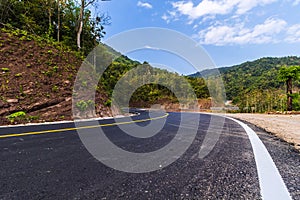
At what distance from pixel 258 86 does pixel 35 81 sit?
1963 inches

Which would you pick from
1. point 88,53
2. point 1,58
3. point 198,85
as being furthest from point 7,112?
point 198,85

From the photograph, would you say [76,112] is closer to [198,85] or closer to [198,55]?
[198,55]

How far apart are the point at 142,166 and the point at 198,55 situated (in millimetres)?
7702

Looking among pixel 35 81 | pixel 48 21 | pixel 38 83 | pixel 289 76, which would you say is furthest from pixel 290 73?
pixel 48 21

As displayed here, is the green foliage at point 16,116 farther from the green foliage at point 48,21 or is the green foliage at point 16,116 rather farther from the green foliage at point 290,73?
the green foliage at point 290,73

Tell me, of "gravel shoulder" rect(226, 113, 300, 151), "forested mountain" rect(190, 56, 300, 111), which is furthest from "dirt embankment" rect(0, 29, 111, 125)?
"forested mountain" rect(190, 56, 300, 111)

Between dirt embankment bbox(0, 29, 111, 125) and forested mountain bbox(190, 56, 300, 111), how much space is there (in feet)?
35.6

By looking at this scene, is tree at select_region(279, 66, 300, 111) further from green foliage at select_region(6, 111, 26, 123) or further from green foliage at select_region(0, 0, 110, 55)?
green foliage at select_region(6, 111, 26, 123)

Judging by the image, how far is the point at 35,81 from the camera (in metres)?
8.29

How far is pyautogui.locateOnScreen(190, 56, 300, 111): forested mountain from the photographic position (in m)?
26.8

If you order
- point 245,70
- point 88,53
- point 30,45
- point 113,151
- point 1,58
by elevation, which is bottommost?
point 113,151

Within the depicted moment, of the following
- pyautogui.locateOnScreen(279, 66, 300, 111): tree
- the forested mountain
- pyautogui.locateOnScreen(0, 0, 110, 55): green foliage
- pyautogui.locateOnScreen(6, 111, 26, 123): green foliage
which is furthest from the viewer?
the forested mountain

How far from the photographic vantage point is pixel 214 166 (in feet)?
5.40

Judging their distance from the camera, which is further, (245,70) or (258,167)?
(245,70)
